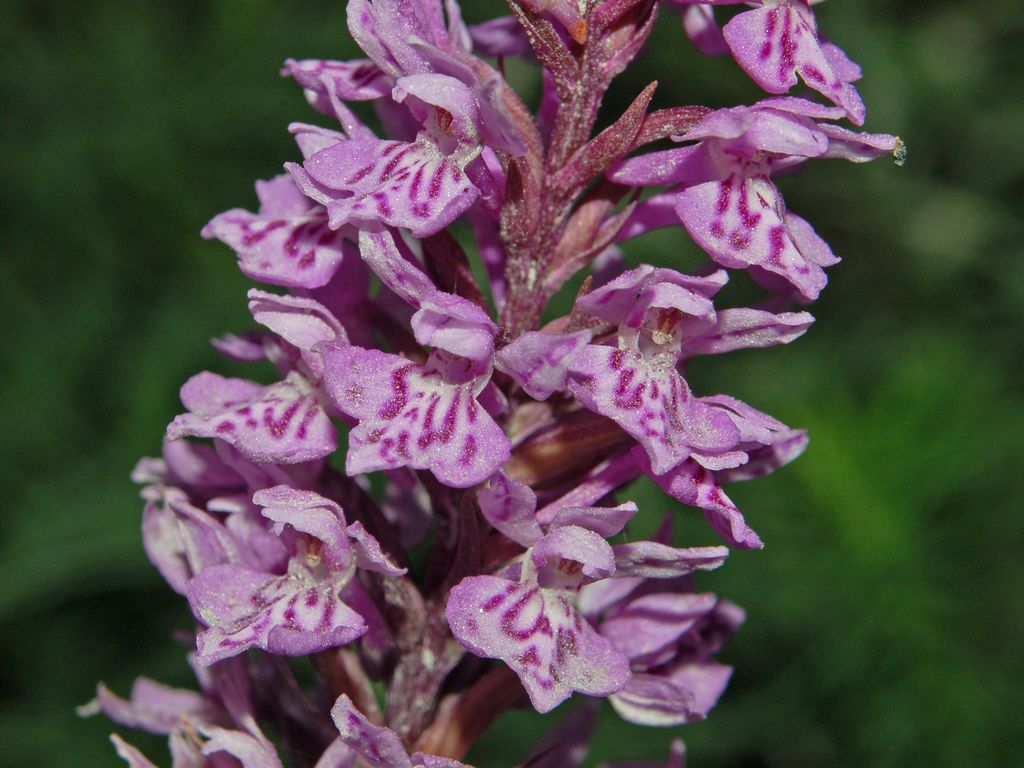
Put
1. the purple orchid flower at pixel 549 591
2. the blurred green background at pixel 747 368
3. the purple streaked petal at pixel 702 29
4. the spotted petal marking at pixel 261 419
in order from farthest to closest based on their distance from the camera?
the blurred green background at pixel 747 368 → the purple streaked petal at pixel 702 29 → the spotted petal marking at pixel 261 419 → the purple orchid flower at pixel 549 591

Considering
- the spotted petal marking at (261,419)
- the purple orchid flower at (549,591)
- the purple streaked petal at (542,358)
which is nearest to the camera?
the purple streaked petal at (542,358)

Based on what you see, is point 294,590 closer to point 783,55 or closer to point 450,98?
point 450,98

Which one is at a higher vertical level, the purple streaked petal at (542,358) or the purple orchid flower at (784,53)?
the purple orchid flower at (784,53)

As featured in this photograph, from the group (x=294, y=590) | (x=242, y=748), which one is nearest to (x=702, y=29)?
(x=294, y=590)

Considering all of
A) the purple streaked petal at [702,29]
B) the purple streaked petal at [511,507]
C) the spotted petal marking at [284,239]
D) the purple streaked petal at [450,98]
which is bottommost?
the purple streaked petal at [511,507]

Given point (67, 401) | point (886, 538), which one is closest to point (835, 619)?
point (886, 538)

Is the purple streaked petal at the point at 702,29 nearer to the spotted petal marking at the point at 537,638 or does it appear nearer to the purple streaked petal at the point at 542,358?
the purple streaked petal at the point at 542,358

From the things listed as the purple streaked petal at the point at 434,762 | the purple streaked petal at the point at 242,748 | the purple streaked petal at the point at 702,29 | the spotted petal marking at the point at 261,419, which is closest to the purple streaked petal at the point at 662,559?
the purple streaked petal at the point at 434,762
